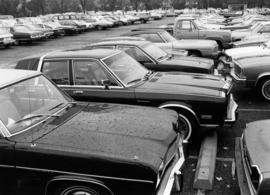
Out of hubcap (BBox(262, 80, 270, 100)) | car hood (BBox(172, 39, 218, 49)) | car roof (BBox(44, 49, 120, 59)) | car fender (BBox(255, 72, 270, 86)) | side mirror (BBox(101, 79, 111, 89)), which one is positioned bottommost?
hubcap (BBox(262, 80, 270, 100))

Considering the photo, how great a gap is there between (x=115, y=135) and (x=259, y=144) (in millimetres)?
1618

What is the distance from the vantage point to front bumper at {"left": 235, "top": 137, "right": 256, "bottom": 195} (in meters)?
3.60

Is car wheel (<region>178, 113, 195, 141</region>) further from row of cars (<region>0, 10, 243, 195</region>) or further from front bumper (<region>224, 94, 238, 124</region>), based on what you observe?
front bumper (<region>224, 94, 238, 124</region>)

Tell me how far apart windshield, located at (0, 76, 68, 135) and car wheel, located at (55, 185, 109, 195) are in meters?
0.85

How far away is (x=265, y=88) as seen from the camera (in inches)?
326

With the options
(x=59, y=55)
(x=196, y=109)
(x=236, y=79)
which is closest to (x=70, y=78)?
(x=59, y=55)

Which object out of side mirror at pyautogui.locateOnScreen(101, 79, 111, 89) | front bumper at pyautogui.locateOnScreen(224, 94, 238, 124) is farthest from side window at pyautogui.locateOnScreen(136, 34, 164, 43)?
side mirror at pyautogui.locateOnScreen(101, 79, 111, 89)

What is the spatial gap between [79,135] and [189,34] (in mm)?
13065

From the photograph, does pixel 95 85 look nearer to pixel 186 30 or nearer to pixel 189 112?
pixel 189 112

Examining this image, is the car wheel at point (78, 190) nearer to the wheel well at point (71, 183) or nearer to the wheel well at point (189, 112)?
the wheel well at point (71, 183)

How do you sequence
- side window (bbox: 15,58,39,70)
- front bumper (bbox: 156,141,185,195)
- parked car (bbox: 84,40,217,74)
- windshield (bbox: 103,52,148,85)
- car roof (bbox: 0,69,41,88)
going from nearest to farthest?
1. front bumper (bbox: 156,141,185,195)
2. car roof (bbox: 0,69,41,88)
3. windshield (bbox: 103,52,148,85)
4. side window (bbox: 15,58,39,70)
5. parked car (bbox: 84,40,217,74)

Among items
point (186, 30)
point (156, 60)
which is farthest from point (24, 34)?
point (156, 60)

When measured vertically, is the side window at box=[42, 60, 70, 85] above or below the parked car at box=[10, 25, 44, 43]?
above

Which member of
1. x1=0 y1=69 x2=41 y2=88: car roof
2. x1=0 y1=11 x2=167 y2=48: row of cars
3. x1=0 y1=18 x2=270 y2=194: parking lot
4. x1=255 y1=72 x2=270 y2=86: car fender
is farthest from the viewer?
x1=0 y1=11 x2=167 y2=48: row of cars
